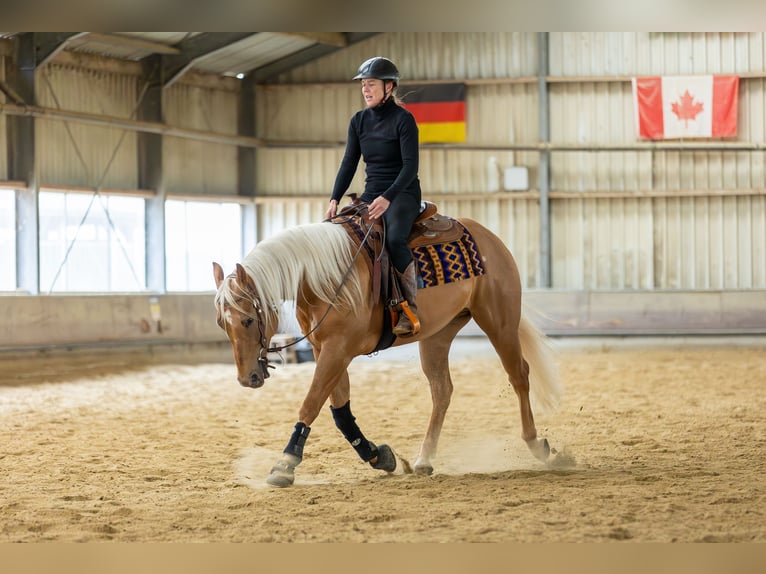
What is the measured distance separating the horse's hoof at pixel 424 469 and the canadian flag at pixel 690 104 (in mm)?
12128

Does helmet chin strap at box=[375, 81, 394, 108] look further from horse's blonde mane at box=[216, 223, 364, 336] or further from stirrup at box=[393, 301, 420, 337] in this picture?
stirrup at box=[393, 301, 420, 337]

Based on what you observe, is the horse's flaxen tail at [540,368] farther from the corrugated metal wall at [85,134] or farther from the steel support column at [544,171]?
the steel support column at [544,171]

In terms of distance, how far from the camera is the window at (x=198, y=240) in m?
15.7

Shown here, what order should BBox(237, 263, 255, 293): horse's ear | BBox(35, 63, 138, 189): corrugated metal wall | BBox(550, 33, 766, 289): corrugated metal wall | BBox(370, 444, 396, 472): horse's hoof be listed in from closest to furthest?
BBox(237, 263, 255, 293): horse's ear, BBox(370, 444, 396, 472): horse's hoof, BBox(35, 63, 138, 189): corrugated metal wall, BBox(550, 33, 766, 289): corrugated metal wall

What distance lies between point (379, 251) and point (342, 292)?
0.39 metres

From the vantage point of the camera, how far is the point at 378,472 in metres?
5.61

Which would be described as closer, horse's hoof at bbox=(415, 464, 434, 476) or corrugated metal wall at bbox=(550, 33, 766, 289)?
horse's hoof at bbox=(415, 464, 434, 476)

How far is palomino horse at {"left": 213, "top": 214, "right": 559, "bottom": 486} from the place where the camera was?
4.90 m

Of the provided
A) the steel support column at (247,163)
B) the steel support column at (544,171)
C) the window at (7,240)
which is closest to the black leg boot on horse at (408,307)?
the window at (7,240)

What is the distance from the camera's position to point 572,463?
18.6 feet

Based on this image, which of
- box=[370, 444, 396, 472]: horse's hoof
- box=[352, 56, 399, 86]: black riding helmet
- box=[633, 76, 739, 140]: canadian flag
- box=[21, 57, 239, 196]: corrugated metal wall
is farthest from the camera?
box=[633, 76, 739, 140]: canadian flag

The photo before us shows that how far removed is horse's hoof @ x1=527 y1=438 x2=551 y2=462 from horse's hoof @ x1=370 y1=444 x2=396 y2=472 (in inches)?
35.6

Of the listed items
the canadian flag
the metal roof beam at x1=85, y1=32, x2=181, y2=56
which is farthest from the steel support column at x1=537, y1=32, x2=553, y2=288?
the metal roof beam at x1=85, y1=32, x2=181, y2=56
